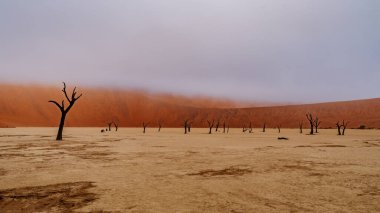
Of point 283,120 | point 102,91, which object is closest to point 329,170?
point 283,120

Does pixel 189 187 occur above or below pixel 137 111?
below

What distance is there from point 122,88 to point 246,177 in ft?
451

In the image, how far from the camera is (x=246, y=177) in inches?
354

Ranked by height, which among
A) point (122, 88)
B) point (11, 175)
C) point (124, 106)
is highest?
point (122, 88)

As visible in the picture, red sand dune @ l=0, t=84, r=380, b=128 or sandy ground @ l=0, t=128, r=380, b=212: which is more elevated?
red sand dune @ l=0, t=84, r=380, b=128

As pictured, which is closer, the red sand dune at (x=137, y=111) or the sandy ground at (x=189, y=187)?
the sandy ground at (x=189, y=187)

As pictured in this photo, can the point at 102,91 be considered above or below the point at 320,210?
above

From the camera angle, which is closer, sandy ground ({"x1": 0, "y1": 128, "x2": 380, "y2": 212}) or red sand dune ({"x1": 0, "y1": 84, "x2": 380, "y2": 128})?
sandy ground ({"x1": 0, "y1": 128, "x2": 380, "y2": 212})

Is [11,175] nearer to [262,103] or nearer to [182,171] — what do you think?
[182,171]

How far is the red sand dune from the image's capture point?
3935 inches

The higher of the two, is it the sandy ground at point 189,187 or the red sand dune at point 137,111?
the red sand dune at point 137,111

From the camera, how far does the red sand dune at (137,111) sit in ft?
328

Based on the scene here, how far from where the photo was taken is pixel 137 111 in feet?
405

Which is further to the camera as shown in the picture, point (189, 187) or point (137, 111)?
point (137, 111)
